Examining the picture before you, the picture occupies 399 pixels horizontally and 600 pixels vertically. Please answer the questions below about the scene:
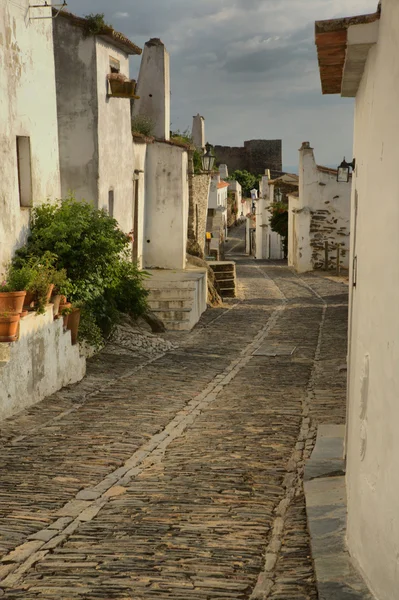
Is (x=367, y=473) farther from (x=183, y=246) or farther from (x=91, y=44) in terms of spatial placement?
(x=183, y=246)

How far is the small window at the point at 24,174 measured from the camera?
12.8 meters

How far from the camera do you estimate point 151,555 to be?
5.52m

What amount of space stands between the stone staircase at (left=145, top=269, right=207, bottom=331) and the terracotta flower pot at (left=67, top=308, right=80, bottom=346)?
6.48m

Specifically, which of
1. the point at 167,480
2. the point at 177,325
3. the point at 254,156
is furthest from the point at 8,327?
the point at 254,156

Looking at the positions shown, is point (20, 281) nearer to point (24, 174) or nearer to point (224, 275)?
point (24, 174)

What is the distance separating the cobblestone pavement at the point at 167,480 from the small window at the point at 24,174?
9.65ft

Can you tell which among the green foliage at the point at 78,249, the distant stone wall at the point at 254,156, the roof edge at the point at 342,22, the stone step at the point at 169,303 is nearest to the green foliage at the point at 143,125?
the stone step at the point at 169,303

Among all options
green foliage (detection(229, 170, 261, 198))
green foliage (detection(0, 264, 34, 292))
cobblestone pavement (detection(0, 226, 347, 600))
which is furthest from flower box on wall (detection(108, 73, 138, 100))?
green foliage (detection(229, 170, 261, 198))

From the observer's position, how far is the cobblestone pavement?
5191mm

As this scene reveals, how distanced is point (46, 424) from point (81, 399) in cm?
160

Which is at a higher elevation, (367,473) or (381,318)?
(381,318)

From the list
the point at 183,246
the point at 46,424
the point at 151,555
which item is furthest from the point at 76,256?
the point at 183,246

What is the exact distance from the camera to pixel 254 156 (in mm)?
89625

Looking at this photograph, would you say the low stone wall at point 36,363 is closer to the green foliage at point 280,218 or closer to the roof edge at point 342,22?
the roof edge at point 342,22
